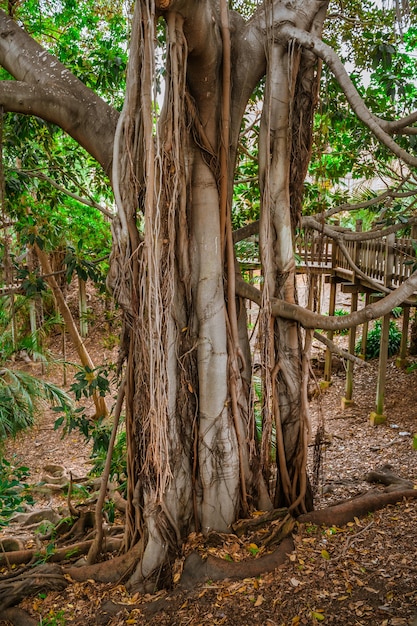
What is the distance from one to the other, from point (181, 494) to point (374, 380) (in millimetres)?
8252

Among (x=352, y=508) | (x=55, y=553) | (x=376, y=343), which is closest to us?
(x=352, y=508)

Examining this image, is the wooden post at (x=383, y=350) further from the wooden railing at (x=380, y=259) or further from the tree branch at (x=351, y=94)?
the tree branch at (x=351, y=94)

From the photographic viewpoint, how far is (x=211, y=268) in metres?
3.13

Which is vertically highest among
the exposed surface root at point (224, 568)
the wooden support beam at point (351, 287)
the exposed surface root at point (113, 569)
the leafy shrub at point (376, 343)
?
the wooden support beam at point (351, 287)

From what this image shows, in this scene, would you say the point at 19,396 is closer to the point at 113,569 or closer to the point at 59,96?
the point at 113,569

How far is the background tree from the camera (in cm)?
283

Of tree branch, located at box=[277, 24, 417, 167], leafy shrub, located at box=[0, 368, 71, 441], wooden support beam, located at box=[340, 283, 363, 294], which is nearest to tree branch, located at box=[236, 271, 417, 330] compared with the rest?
tree branch, located at box=[277, 24, 417, 167]

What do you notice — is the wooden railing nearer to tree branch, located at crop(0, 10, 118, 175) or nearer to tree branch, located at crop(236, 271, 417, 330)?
tree branch, located at crop(236, 271, 417, 330)

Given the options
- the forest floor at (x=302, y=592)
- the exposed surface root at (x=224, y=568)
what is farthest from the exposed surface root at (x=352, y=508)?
the exposed surface root at (x=224, y=568)

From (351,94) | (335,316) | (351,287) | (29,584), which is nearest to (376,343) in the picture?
(351,287)

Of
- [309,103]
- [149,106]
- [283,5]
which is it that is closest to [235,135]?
[309,103]

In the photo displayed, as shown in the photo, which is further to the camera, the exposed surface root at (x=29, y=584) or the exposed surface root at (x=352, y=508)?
the exposed surface root at (x=352, y=508)

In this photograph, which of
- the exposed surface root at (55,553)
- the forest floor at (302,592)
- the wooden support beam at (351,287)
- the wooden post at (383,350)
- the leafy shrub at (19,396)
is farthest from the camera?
the wooden support beam at (351,287)

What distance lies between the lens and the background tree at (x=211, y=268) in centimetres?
283
